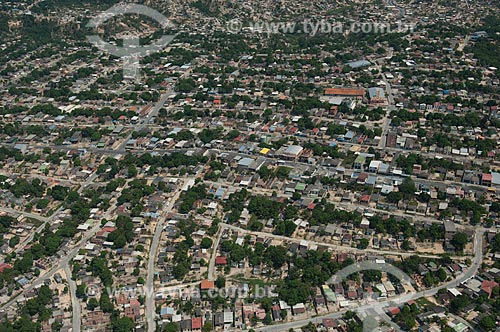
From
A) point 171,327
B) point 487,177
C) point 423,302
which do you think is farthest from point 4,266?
point 487,177

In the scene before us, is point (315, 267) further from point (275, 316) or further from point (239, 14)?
point (239, 14)

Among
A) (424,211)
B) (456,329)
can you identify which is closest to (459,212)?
(424,211)

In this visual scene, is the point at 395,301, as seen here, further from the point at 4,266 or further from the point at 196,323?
the point at 4,266

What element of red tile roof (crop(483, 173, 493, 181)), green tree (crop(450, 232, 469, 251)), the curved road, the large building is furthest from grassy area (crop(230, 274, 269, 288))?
the large building

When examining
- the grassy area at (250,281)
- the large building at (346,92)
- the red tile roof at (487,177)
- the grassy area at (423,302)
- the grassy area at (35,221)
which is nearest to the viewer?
the grassy area at (423,302)

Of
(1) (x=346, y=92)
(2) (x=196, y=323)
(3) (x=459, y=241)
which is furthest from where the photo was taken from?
(1) (x=346, y=92)

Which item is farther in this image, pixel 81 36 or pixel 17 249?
pixel 81 36

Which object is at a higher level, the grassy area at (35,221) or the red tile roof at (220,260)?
the red tile roof at (220,260)

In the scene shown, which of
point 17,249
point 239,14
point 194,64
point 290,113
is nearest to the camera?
point 17,249

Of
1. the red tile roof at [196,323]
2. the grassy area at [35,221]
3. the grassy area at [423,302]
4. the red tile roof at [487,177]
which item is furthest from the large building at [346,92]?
the red tile roof at [196,323]

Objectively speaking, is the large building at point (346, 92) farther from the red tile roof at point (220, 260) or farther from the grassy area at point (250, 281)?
the grassy area at point (250, 281)

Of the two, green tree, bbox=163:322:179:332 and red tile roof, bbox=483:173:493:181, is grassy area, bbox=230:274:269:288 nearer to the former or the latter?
green tree, bbox=163:322:179:332
